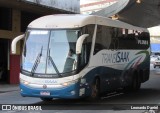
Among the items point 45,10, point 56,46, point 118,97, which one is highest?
point 45,10

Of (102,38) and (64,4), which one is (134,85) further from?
(64,4)

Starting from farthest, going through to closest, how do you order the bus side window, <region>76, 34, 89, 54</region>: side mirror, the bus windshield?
the bus side window, the bus windshield, <region>76, 34, 89, 54</region>: side mirror

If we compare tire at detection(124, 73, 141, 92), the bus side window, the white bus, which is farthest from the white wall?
the white bus

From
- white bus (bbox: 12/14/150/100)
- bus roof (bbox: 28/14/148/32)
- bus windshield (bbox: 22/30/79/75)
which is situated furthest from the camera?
bus roof (bbox: 28/14/148/32)

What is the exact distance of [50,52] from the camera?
16.0 meters

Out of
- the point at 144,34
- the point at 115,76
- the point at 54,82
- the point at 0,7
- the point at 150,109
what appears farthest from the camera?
the point at 0,7

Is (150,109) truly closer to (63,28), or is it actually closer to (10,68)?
(63,28)

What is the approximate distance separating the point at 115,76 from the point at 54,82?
4.61m

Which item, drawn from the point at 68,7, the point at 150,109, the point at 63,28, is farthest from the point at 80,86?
the point at 68,7

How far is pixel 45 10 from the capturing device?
29594 millimetres

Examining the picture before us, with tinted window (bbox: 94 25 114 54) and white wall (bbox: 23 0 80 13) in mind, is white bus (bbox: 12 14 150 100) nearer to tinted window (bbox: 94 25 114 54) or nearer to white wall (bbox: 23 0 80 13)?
tinted window (bbox: 94 25 114 54)

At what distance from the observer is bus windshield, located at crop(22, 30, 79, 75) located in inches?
622

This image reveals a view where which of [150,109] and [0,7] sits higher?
[0,7]

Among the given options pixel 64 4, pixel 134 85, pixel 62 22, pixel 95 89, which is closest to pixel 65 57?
pixel 62 22
